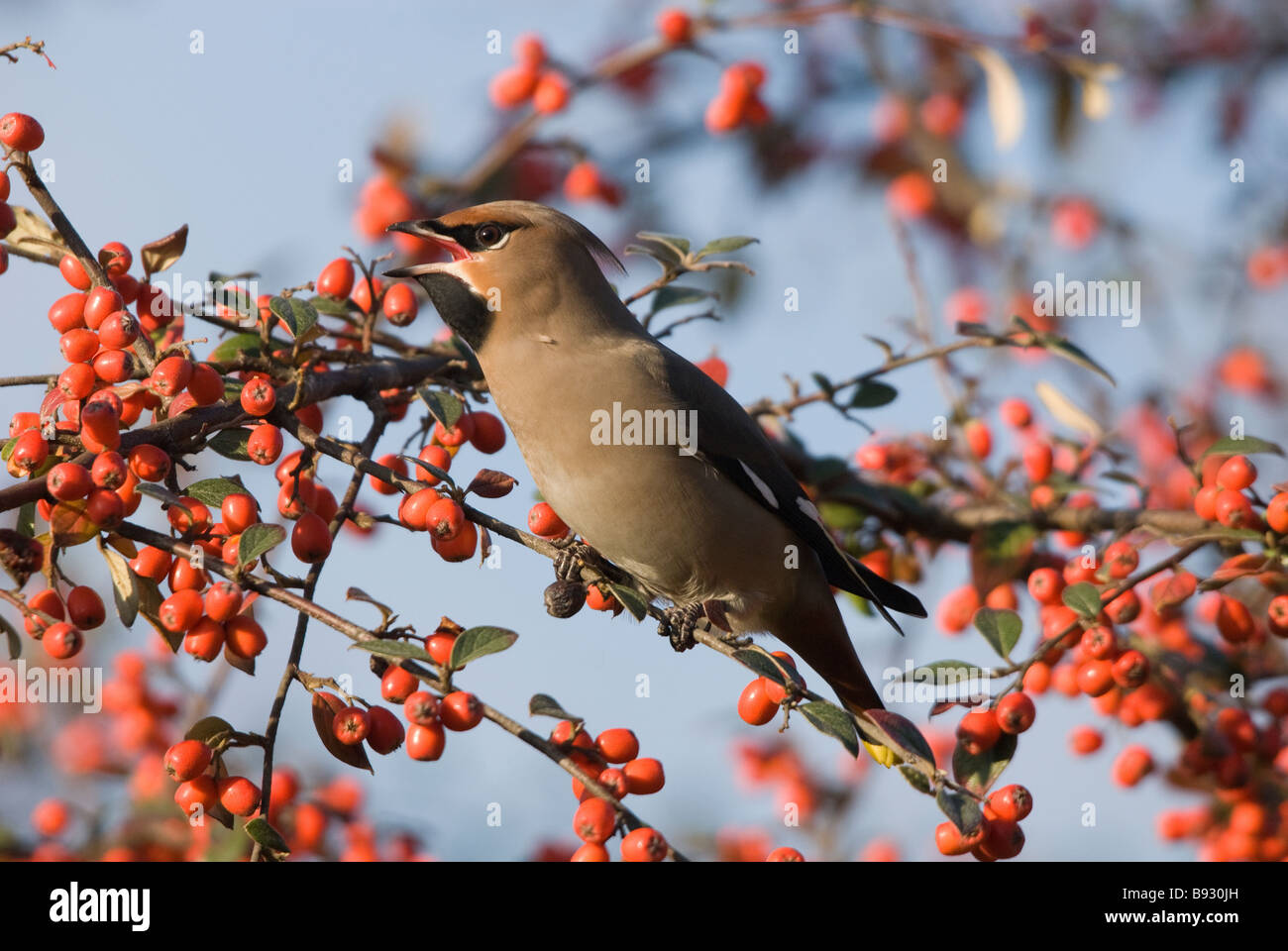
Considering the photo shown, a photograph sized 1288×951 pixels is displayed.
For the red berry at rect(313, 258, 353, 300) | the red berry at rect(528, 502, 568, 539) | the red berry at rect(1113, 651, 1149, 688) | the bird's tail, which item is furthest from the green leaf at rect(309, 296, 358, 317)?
the red berry at rect(1113, 651, 1149, 688)

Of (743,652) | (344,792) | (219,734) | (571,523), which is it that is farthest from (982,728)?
(344,792)

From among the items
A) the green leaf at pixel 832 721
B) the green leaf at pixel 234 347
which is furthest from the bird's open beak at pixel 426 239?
the green leaf at pixel 832 721

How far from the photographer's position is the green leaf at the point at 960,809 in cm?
205

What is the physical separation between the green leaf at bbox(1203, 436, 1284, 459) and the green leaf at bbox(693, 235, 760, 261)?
3.62 feet

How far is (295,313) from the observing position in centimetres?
228

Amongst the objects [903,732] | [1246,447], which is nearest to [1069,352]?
[1246,447]

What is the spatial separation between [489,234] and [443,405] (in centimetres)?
78

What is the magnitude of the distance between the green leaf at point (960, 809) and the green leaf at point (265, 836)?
1013 mm

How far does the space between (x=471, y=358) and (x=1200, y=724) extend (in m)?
1.98

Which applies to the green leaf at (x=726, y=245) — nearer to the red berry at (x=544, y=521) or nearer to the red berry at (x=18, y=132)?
the red berry at (x=544, y=521)

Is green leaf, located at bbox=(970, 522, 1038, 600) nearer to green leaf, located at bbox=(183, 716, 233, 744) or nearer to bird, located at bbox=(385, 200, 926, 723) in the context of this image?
bird, located at bbox=(385, 200, 926, 723)

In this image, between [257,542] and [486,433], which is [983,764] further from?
[257,542]

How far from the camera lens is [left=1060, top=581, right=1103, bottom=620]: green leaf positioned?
258cm

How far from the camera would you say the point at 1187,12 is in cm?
537
